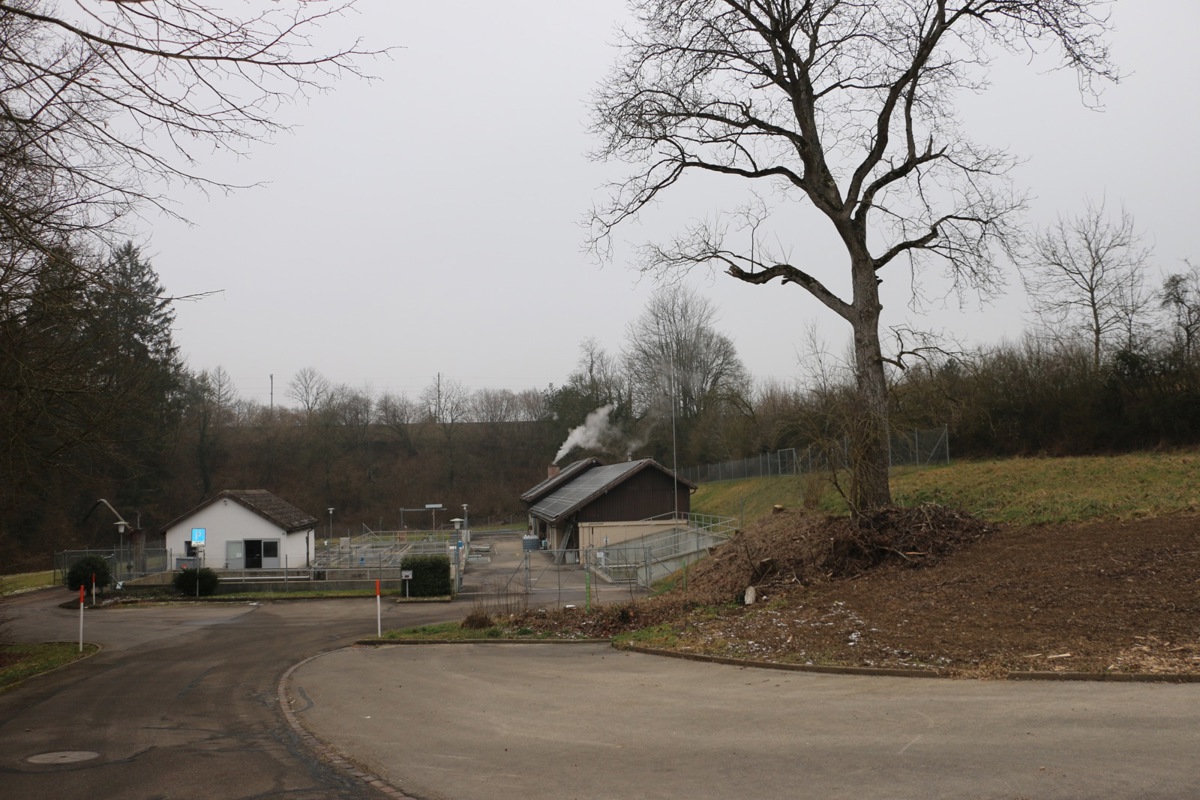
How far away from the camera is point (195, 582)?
33.3 metres

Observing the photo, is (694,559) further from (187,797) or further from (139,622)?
(187,797)

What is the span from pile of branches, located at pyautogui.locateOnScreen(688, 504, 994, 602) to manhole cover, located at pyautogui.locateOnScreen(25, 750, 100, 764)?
1216 centimetres

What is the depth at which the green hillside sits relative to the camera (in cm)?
1762

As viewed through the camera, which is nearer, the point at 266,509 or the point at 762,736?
the point at 762,736

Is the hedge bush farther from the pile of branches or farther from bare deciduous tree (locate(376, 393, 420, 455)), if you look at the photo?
bare deciduous tree (locate(376, 393, 420, 455))

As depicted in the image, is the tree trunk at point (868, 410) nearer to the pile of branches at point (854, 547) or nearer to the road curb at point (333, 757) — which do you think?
the pile of branches at point (854, 547)

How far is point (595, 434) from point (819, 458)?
58.7 m

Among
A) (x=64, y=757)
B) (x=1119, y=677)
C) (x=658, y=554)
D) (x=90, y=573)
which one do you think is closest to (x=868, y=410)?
(x=1119, y=677)

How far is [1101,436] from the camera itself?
27.1 m

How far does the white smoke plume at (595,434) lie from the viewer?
79688 millimetres

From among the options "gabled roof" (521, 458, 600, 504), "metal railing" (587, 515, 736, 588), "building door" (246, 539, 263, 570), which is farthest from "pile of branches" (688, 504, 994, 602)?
"gabled roof" (521, 458, 600, 504)

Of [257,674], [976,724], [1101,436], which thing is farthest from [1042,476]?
[257,674]

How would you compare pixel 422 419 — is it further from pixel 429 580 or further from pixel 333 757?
pixel 333 757

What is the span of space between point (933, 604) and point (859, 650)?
6.77 feet
